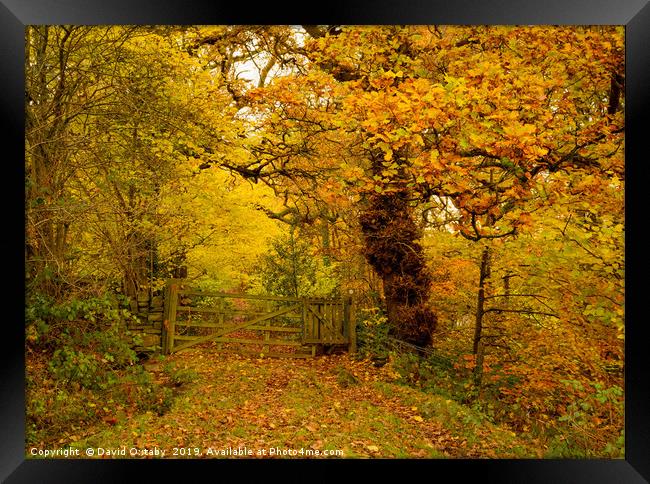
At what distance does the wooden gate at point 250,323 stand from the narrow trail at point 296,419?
0.26m

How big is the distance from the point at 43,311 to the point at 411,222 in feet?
15.4

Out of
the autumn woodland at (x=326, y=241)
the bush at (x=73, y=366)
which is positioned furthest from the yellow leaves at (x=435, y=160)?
the bush at (x=73, y=366)

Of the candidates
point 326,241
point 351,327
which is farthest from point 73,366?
point 351,327

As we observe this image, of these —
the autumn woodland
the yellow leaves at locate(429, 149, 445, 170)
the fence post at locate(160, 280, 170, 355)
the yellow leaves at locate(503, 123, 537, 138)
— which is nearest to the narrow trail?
the autumn woodland

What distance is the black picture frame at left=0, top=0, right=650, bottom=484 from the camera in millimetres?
3021

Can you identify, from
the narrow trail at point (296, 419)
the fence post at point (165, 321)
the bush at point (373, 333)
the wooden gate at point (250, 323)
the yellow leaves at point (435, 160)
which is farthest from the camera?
the bush at point (373, 333)

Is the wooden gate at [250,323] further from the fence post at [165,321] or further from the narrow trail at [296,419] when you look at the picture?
the narrow trail at [296,419]

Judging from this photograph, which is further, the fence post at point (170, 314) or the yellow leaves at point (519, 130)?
the fence post at point (170, 314)

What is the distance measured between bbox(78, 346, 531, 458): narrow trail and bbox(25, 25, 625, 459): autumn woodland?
0.03m

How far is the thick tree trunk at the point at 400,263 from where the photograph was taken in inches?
252

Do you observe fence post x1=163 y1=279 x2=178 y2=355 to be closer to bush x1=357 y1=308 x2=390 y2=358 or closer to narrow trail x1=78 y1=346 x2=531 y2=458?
narrow trail x1=78 y1=346 x2=531 y2=458

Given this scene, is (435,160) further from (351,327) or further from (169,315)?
(169,315)
